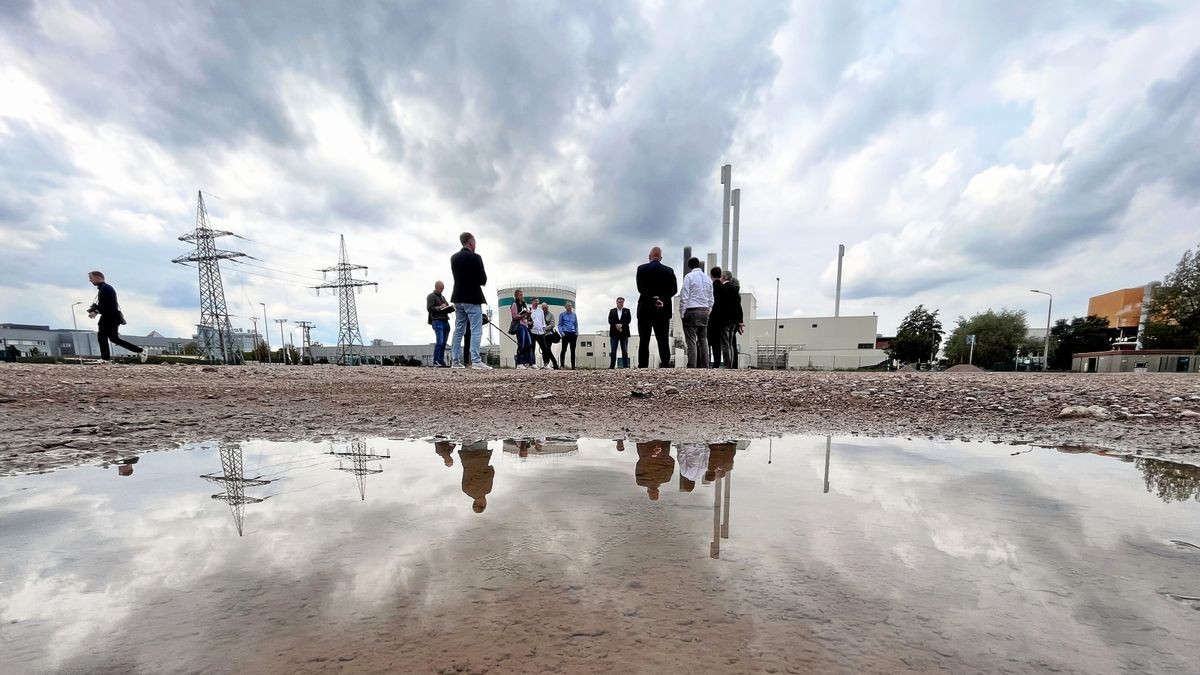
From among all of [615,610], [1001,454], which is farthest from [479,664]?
[1001,454]

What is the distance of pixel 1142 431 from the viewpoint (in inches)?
111

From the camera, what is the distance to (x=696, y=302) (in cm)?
709

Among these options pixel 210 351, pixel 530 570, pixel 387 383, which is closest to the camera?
pixel 530 570

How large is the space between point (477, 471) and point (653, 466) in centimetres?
76

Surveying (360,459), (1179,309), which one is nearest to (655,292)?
(360,459)

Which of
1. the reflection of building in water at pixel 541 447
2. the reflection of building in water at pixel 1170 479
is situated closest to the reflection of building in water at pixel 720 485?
the reflection of building in water at pixel 541 447

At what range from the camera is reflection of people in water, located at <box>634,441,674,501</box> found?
1.70 metres

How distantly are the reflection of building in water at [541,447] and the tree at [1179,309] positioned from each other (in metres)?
51.0

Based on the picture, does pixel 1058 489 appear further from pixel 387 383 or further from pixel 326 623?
pixel 387 383

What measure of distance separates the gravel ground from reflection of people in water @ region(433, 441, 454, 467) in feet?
0.72

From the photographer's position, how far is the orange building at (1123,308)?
190 feet

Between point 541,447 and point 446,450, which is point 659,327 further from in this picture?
point 446,450

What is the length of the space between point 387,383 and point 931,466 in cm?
540

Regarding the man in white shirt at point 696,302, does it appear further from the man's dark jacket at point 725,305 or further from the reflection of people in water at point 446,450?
the reflection of people in water at point 446,450
